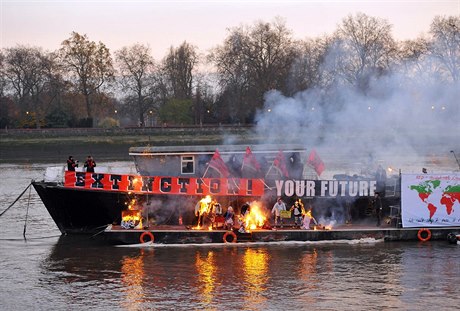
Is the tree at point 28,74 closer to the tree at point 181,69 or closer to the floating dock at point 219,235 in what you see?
the tree at point 181,69

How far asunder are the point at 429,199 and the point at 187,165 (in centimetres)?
1027

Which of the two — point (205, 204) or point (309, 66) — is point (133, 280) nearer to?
point (205, 204)

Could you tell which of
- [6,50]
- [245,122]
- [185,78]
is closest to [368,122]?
[245,122]

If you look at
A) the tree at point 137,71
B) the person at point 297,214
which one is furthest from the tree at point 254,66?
the person at point 297,214

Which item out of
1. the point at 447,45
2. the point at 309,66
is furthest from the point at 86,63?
the point at 447,45

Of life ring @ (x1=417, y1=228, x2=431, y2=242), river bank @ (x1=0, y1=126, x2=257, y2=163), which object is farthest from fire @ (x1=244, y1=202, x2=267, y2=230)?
river bank @ (x1=0, y1=126, x2=257, y2=163)

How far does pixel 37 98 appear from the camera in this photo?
368 ft

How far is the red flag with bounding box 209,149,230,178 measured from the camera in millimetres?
30156

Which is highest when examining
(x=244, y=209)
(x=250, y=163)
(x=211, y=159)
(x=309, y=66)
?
(x=309, y=66)

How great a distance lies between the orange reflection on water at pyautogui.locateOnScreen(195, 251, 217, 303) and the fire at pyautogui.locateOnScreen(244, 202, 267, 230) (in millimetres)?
2227

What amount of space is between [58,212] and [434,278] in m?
16.2

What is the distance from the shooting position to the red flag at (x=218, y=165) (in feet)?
98.9

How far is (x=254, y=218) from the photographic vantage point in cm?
2872

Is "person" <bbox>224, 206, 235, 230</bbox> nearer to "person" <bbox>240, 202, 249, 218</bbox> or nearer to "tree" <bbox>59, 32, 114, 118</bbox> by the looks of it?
"person" <bbox>240, 202, 249, 218</bbox>
